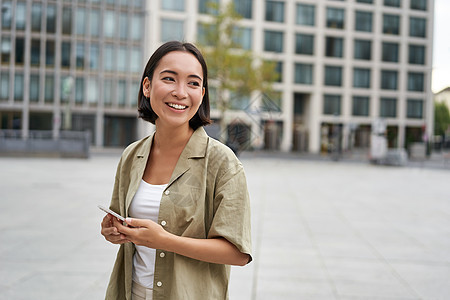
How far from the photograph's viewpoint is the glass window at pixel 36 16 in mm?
45844

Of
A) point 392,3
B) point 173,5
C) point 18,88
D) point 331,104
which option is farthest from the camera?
point 392,3

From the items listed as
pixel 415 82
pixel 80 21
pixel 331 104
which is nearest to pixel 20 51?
pixel 80 21

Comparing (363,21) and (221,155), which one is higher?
(363,21)

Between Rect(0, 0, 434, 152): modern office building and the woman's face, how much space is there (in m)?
41.2

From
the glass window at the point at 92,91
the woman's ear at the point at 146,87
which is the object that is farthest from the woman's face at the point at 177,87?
the glass window at the point at 92,91

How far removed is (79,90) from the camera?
4653cm

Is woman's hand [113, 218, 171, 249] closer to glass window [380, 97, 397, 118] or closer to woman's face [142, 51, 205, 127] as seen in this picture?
woman's face [142, 51, 205, 127]

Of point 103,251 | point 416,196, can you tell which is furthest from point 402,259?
point 416,196

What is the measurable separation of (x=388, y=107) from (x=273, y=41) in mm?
15903

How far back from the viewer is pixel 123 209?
1966 millimetres

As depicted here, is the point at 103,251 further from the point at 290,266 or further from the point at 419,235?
the point at 419,235

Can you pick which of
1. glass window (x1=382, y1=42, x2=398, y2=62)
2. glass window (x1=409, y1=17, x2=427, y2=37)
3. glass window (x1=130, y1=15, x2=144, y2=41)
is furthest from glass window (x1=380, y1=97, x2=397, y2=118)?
glass window (x1=130, y1=15, x2=144, y2=41)

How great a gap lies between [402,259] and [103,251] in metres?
3.83

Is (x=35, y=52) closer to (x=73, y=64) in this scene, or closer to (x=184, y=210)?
(x=73, y=64)
